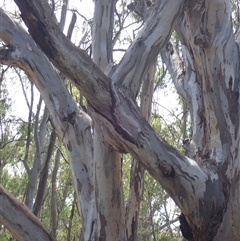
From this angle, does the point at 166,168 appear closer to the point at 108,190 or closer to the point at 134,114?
the point at 134,114

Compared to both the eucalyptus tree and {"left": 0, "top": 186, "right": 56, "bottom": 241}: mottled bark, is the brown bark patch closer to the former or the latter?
the eucalyptus tree

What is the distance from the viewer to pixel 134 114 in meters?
2.91

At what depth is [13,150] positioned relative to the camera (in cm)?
941

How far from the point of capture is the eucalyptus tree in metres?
2.86

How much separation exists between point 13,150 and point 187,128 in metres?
3.19

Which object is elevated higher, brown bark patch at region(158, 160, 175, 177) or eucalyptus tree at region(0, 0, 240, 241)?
eucalyptus tree at region(0, 0, 240, 241)

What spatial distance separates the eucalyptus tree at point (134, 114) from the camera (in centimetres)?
286

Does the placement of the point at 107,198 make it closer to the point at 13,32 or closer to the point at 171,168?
the point at 171,168

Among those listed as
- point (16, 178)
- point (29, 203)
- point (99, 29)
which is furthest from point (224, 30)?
point (16, 178)

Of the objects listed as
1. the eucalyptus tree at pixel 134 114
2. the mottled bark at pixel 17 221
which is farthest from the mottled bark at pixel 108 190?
the mottled bark at pixel 17 221

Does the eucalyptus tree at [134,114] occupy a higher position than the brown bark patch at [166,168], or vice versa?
the eucalyptus tree at [134,114]

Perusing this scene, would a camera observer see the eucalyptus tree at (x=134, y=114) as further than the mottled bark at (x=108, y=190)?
No

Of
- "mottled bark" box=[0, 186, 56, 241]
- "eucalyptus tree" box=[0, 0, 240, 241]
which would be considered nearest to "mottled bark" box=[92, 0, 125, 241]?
"eucalyptus tree" box=[0, 0, 240, 241]

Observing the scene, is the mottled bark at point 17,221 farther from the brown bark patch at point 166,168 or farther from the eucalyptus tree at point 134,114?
the brown bark patch at point 166,168
